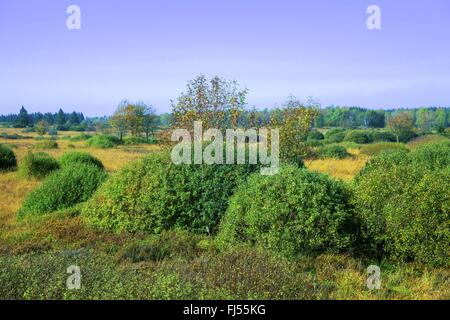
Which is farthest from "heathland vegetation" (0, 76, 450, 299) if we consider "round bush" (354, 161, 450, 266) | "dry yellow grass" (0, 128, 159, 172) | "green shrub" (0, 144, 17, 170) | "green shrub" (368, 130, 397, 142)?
"green shrub" (368, 130, 397, 142)

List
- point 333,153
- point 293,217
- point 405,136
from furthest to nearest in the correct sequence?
point 405,136, point 333,153, point 293,217

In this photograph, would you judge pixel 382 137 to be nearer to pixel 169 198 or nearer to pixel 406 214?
pixel 169 198

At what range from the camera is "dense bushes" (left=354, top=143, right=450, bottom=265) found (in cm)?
835

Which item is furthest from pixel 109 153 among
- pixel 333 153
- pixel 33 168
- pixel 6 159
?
pixel 33 168

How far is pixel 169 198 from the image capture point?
1084 cm

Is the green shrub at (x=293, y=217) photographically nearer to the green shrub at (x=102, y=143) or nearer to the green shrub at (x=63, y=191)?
the green shrub at (x=63, y=191)

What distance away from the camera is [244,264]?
7.25 m

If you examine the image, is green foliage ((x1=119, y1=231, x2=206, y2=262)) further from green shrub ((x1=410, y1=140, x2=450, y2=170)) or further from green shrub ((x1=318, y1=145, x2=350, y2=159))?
green shrub ((x1=318, y1=145, x2=350, y2=159))

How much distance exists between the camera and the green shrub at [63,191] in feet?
43.5

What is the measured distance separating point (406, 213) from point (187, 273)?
3941mm

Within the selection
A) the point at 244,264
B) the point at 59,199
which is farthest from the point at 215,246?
the point at 59,199

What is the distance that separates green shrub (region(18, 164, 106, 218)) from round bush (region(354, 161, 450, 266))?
→ 7778 mm

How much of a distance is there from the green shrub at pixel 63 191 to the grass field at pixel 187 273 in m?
2.82

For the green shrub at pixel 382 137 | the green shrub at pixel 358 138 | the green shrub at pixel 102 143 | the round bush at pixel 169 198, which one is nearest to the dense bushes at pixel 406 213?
the round bush at pixel 169 198
